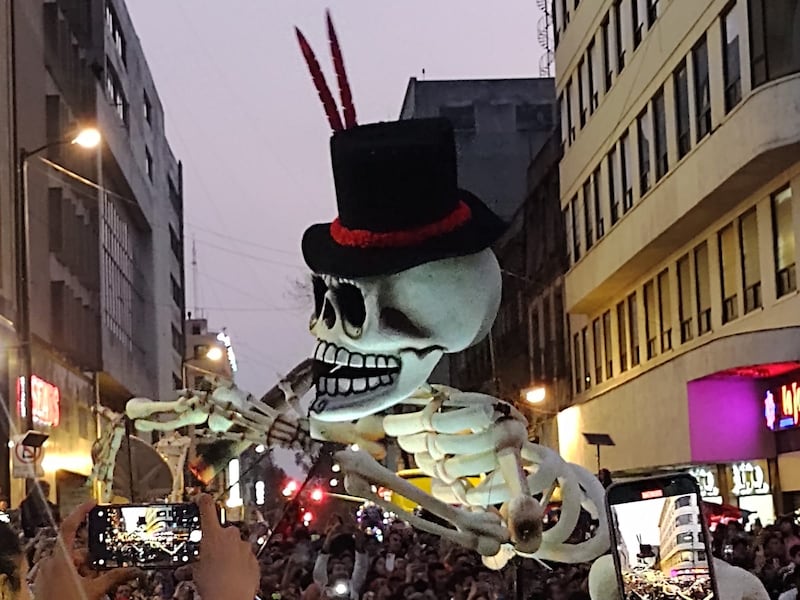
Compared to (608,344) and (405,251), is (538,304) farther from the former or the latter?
(405,251)

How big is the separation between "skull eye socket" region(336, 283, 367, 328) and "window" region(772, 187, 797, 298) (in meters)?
15.1

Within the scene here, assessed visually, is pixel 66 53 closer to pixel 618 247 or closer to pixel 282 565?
pixel 618 247

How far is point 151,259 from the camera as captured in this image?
66.1 m

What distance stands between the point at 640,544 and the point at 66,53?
3616 cm

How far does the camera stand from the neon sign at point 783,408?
2312 cm

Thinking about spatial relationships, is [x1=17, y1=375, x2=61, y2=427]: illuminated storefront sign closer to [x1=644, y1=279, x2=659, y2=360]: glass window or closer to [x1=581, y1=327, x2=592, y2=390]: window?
[x1=644, y1=279, x2=659, y2=360]: glass window

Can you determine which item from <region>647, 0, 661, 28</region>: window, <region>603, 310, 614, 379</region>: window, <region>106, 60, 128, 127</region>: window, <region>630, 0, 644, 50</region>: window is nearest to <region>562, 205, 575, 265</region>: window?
<region>603, 310, 614, 379</region>: window

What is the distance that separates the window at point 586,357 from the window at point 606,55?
7784mm

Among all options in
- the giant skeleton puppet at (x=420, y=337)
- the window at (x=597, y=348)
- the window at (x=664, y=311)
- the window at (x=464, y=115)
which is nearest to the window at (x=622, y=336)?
the window at (x=597, y=348)

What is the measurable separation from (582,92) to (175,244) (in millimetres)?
50610

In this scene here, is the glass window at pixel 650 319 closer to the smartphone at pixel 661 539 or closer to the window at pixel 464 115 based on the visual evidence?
the smartphone at pixel 661 539

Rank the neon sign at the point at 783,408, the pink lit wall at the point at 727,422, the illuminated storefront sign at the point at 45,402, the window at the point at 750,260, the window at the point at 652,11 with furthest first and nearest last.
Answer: the illuminated storefront sign at the point at 45,402
the window at the point at 652,11
the pink lit wall at the point at 727,422
the window at the point at 750,260
the neon sign at the point at 783,408

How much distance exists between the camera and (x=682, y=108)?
26.2 metres

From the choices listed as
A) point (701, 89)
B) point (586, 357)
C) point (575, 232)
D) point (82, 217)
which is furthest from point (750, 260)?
point (82, 217)
